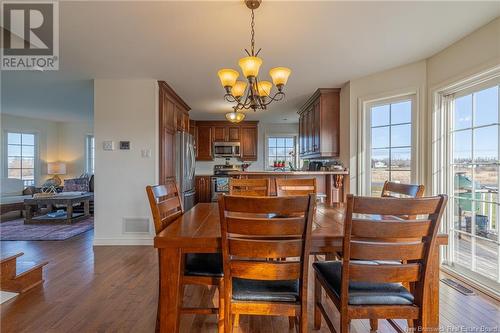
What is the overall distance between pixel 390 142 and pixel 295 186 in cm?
170

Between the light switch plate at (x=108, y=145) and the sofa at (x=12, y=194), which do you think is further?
the sofa at (x=12, y=194)

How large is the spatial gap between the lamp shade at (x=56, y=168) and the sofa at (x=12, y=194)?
73 centimetres

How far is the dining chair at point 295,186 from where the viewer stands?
233 cm

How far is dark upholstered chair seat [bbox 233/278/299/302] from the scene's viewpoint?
1271 millimetres

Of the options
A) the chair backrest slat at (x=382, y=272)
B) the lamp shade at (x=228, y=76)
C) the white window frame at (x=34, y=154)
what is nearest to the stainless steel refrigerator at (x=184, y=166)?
the lamp shade at (x=228, y=76)

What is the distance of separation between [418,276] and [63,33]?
3214 mm

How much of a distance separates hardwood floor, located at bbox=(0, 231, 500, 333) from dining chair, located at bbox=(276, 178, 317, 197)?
3.33 ft

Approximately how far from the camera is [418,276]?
3.96 ft

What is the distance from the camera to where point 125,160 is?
3568 millimetres

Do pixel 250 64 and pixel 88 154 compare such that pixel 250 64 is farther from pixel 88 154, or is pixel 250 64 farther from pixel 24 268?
pixel 88 154

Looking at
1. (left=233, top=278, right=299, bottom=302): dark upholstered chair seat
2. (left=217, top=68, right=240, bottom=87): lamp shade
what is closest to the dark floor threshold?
(left=233, top=278, right=299, bottom=302): dark upholstered chair seat

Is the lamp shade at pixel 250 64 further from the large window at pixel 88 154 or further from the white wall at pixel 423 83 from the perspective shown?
the large window at pixel 88 154

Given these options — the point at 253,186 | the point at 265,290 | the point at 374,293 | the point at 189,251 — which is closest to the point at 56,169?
the point at 253,186

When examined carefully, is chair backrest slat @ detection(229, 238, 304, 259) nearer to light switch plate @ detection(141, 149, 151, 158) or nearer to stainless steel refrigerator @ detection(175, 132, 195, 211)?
light switch plate @ detection(141, 149, 151, 158)
